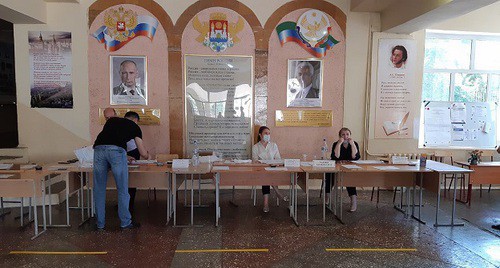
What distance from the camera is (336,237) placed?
3.82 metres

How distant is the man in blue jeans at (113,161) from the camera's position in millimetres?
3852

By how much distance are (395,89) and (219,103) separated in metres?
3.06

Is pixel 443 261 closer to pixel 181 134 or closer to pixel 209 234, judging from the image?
pixel 209 234

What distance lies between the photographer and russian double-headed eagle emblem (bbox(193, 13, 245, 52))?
565cm

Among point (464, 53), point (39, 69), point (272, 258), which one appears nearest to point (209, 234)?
point (272, 258)

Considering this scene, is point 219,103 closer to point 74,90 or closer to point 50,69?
point 74,90

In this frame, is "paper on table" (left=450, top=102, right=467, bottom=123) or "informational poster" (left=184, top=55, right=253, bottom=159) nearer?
"informational poster" (left=184, top=55, right=253, bottom=159)

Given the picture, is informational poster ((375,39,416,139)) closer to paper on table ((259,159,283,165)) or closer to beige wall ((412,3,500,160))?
beige wall ((412,3,500,160))

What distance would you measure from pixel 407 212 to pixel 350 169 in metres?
1.20

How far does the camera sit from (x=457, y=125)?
20.8ft

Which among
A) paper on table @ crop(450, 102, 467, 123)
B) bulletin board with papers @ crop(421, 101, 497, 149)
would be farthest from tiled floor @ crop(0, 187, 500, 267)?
paper on table @ crop(450, 102, 467, 123)

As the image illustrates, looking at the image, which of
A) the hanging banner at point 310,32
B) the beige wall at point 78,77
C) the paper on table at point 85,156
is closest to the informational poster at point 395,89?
the beige wall at point 78,77

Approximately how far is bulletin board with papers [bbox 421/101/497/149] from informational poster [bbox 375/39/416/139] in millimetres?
507

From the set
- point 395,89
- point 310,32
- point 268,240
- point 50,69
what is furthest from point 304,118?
point 50,69
